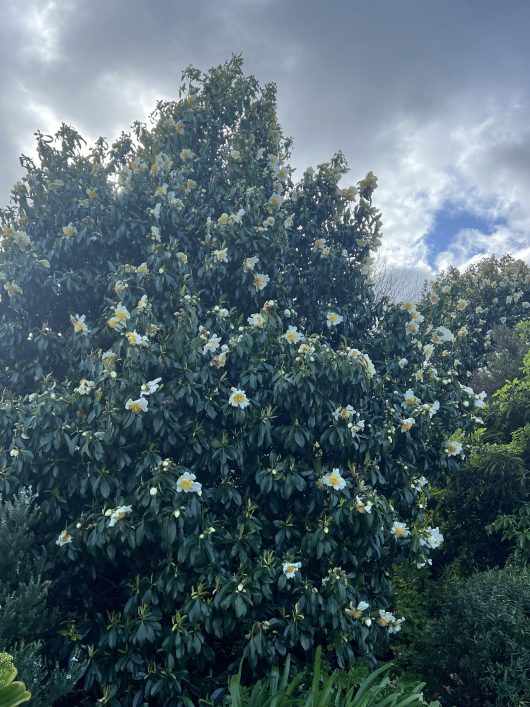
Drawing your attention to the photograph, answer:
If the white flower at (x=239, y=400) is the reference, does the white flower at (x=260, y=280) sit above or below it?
above

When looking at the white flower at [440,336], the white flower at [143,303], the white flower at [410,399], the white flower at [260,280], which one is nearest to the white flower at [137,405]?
the white flower at [143,303]

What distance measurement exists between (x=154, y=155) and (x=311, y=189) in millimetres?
1507

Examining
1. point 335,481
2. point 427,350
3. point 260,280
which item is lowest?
point 335,481

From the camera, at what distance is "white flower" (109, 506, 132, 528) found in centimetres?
290

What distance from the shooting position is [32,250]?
3883 mm

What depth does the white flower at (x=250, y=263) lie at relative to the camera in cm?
388

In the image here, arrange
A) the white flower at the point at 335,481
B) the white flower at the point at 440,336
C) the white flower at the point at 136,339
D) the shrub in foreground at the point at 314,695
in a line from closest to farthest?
1. the shrub in foreground at the point at 314,695
2. the white flower at the point at 136,339
3. the white flower at the point at 335,481
4. the white flower at the point at 440,336

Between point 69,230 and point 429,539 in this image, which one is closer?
point 429,539

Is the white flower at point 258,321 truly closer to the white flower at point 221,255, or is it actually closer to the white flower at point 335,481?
the white flower at point 221,255

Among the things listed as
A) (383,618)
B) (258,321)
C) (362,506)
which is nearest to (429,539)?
(383,618)

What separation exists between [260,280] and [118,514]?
201cm

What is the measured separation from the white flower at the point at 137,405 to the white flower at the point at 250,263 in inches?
55.6

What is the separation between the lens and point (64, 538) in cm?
312

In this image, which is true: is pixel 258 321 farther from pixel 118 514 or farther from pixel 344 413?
pixel 118 514
